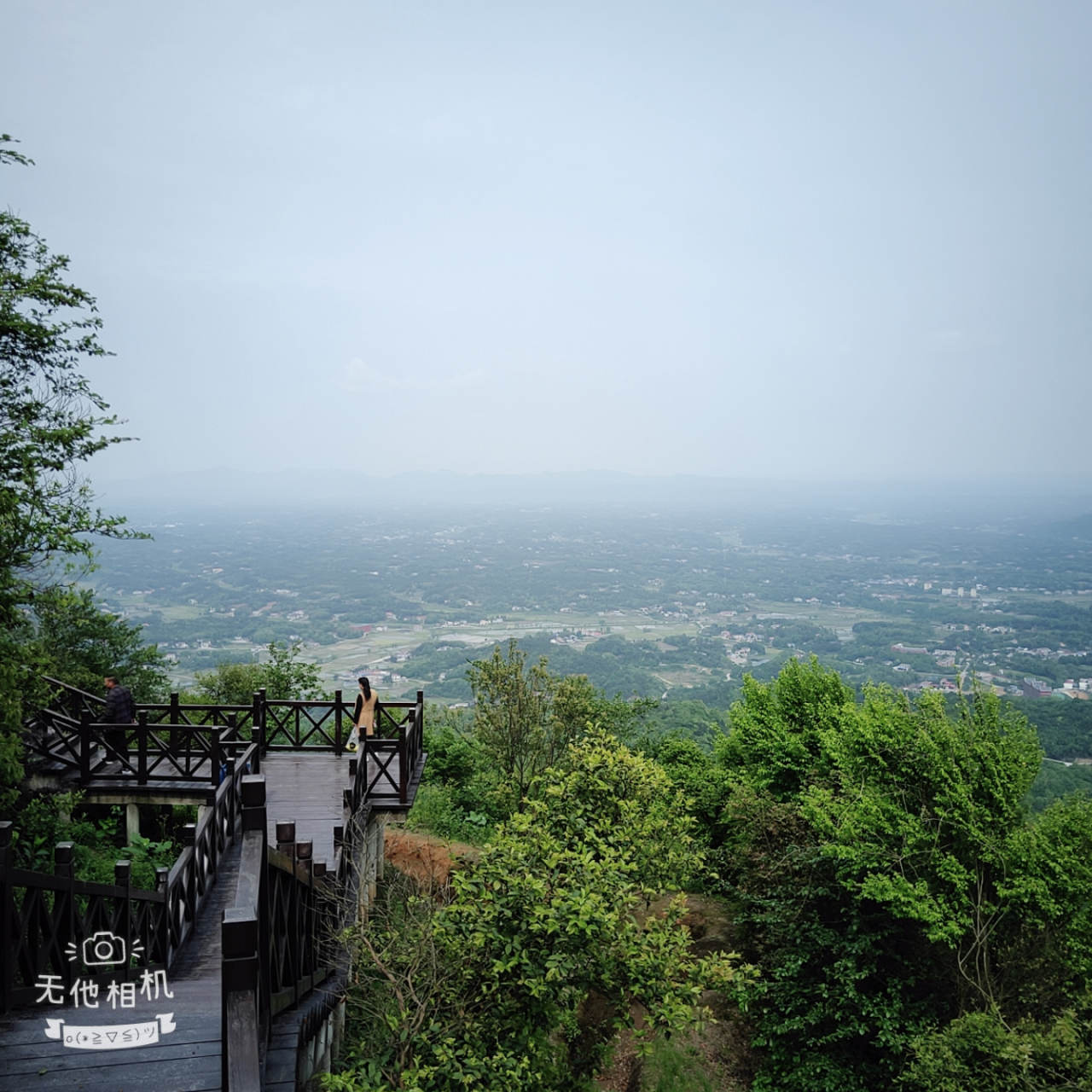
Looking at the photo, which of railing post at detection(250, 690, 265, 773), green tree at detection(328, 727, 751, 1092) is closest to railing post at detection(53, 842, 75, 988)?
green tree at detection(328, 727, 751, 1092)

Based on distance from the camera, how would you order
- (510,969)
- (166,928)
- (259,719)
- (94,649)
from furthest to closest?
(94,649)
(259,719)
(166,928)
(510,969)

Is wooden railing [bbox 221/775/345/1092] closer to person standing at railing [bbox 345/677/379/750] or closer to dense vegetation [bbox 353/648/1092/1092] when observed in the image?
dense vegetation [bbox 353/648/1092/1092]

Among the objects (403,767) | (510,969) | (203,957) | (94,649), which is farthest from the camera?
(94,649)

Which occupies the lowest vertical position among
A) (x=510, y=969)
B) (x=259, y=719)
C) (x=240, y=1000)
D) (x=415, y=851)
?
(x=415, y=851)

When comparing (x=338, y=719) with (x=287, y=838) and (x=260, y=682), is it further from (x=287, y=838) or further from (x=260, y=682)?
(x=260, y=682)

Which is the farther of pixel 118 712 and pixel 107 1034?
pixel 118 712

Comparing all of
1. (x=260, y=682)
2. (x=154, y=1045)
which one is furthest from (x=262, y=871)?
(x=260, y=682)

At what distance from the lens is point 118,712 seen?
1155cm

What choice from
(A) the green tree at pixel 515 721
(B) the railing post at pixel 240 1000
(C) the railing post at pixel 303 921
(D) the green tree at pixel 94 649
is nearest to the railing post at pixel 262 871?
(B) the railing post at pixel 240 1000

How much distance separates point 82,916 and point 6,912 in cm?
94

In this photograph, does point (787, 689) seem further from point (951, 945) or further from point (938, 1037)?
point (938, 1037)

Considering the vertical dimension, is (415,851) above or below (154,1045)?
below

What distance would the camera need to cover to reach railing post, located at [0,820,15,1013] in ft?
15.6

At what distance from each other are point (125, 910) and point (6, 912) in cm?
130
